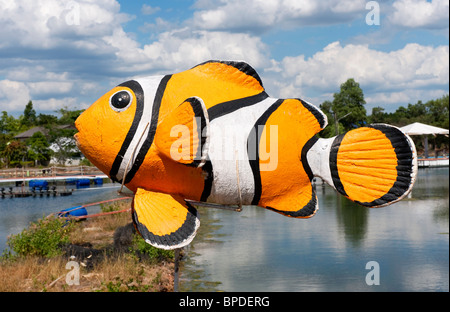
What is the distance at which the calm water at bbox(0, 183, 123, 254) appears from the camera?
1343cm

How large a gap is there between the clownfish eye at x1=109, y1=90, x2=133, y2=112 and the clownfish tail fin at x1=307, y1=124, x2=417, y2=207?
1.27 metres

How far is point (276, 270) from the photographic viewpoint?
857 centimetres

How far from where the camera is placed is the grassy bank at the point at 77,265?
7809 millimetres

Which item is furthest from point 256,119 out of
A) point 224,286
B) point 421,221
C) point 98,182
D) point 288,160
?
point 98,182

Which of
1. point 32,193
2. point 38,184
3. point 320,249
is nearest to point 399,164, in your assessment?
point 320,249

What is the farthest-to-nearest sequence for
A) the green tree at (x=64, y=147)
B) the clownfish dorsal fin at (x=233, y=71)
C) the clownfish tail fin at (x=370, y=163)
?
1. the green tree at (x=64, y=147)
2. the clownfish dorsal fin at (x=233, y=71)
3. the clownfish tail fin at (x=370, y=163)

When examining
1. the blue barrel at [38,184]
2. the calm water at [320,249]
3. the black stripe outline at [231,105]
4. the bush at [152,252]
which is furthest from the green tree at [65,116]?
the black stripe outline at [231,105]

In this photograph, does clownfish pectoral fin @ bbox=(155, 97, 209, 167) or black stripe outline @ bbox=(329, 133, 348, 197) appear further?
black stripe outline @ bbox=(329, 133, 348, 197)

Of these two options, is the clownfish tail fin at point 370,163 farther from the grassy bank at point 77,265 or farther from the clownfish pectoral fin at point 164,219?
the grassy bank at point 77,265

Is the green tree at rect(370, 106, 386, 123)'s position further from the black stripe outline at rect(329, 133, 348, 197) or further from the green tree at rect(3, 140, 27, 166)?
the black stripe outline at rect(329, 133, 348, 197)

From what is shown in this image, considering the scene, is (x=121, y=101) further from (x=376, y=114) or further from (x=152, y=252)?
(x=376, y=114)

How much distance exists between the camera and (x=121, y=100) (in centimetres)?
306

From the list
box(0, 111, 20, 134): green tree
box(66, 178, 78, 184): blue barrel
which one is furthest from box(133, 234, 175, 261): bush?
box(0, 111, 20, 134): green tree
